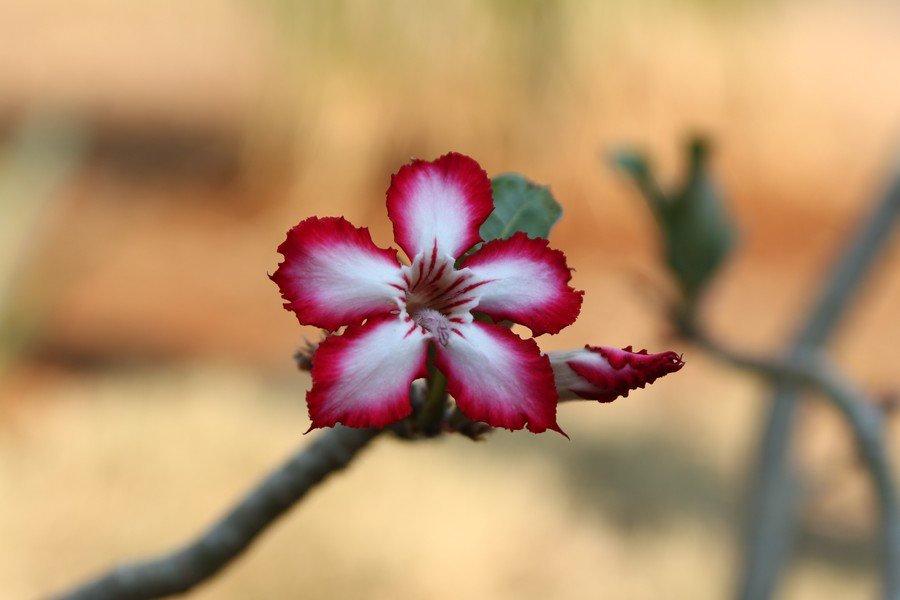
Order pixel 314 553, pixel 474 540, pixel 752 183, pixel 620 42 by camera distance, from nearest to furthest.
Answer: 1. pixel 314 553
2. pixel 474 540
3. pixel 620 42
4. pixel 752 183

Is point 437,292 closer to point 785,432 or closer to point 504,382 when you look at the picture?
point 504,382

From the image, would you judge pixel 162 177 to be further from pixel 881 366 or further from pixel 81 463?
pixel 881 366

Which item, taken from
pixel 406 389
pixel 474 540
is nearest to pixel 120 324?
pixel 474 540

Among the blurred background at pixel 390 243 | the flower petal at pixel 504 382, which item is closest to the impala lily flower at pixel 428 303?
the flower petal at pixel 504 382

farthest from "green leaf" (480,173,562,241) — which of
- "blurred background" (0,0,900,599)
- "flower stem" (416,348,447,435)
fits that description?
"blurred background" (0,0,900,599)

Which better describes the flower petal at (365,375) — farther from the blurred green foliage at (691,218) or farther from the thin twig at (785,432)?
the thin twig at (785,432)

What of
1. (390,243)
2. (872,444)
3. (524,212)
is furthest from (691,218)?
(390,243)

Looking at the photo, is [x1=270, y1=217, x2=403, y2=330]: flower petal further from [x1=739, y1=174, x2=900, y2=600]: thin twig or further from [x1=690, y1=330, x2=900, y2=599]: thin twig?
[x1=739, y1=174, x2=900, y2=600]: thin twig
